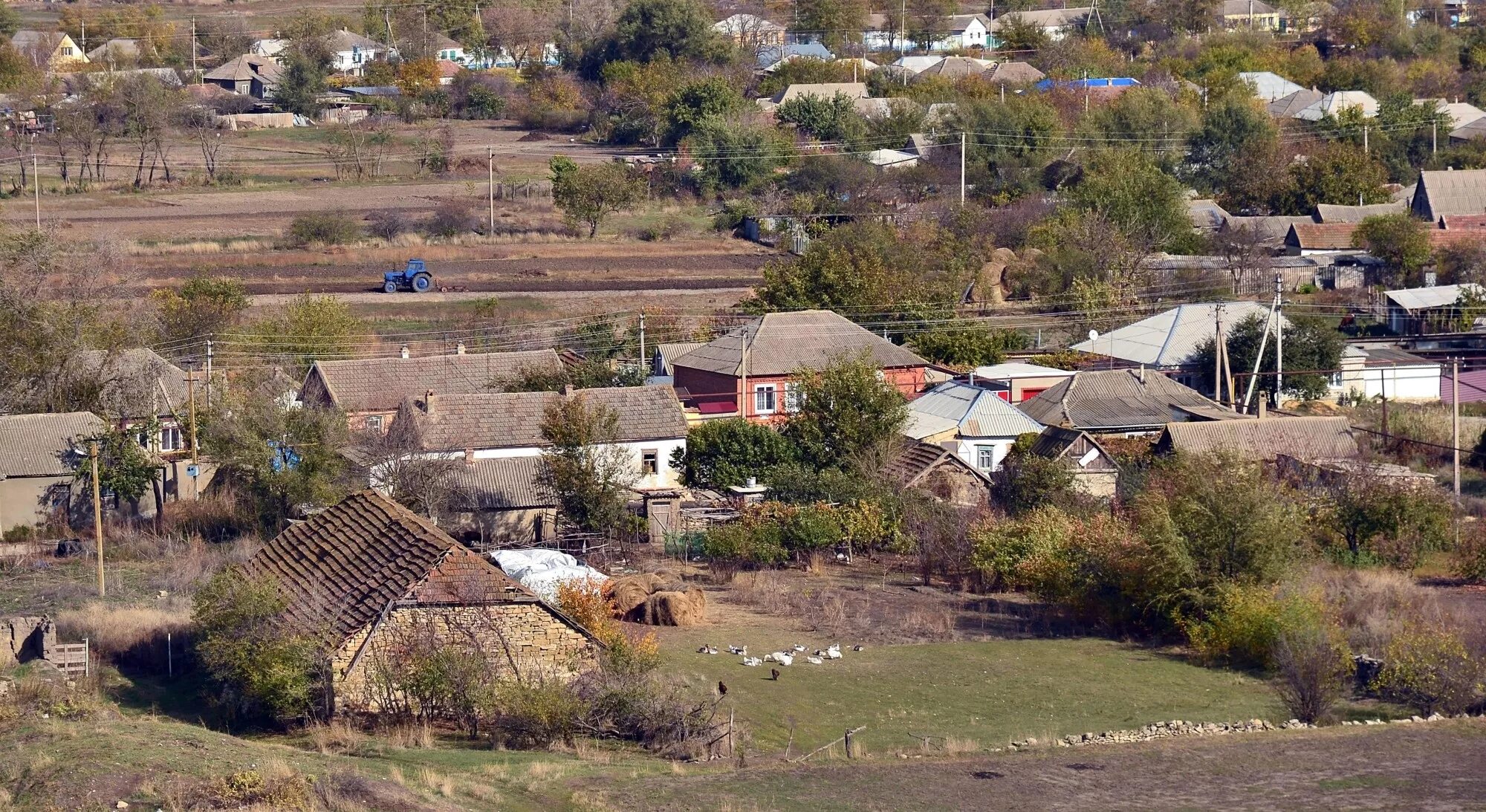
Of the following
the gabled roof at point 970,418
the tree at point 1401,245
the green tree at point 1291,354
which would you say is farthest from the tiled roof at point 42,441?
the tree at point 1401,245

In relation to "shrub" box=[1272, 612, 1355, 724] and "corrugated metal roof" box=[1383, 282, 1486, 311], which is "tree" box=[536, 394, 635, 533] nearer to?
"shrub" box=[1272, 612, 1355, 724]

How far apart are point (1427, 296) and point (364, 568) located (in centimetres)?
3659

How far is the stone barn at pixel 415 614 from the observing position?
1897 centimetres

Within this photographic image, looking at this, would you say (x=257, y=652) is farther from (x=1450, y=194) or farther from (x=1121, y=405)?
(x=1450, y=194)

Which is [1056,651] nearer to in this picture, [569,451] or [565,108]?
[569,451]

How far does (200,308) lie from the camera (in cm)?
4444

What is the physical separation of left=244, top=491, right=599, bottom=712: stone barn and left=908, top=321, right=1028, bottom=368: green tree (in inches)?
966

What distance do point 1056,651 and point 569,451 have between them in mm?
9754

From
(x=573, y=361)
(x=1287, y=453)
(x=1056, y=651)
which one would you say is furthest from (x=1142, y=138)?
(x=1056, y=651)

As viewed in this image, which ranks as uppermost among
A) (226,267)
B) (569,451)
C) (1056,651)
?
(226,267)

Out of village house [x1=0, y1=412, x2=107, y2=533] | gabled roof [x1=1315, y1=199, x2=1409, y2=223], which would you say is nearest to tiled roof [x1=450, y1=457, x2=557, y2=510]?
village house [x1=0, y1=412, x2=107, y2=533]

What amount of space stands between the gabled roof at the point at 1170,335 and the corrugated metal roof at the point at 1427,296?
5.10 m

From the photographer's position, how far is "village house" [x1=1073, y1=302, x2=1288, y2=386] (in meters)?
41.8

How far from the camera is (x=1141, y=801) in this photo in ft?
52.3
